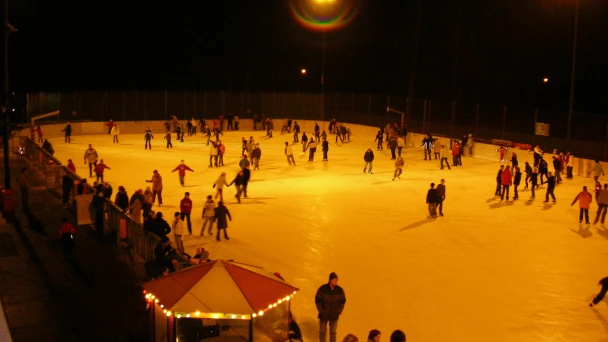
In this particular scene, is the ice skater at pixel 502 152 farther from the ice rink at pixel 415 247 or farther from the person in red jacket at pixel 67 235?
the person in red jacket at pixel 67 235

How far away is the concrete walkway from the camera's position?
12.0m

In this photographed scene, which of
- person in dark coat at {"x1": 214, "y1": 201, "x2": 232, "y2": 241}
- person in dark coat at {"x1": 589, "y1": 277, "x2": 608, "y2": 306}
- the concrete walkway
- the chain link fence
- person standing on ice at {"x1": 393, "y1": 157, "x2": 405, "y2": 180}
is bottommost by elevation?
the concrete walkway

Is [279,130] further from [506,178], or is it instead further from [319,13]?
[506,178]

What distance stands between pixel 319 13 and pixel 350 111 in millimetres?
21915

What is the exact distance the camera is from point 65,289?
46.1 ft

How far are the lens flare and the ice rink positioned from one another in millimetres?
41563

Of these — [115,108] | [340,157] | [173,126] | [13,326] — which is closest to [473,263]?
[13,326]

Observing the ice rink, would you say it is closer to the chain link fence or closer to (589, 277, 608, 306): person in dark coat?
(589, 277, 608, 306): person in dark coat

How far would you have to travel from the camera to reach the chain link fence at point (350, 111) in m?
43.1

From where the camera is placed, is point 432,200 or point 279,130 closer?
point 432,200

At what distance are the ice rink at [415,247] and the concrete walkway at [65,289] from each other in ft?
8.98

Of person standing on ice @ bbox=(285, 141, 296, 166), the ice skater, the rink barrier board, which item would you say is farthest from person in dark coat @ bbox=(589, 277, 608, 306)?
the ice skater

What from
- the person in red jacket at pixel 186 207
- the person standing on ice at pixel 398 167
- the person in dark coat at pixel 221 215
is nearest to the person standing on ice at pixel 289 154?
the person standing on ice at pixel 398 167

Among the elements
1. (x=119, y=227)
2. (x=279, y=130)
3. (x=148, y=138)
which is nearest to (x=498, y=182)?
(x=119, y=227)
